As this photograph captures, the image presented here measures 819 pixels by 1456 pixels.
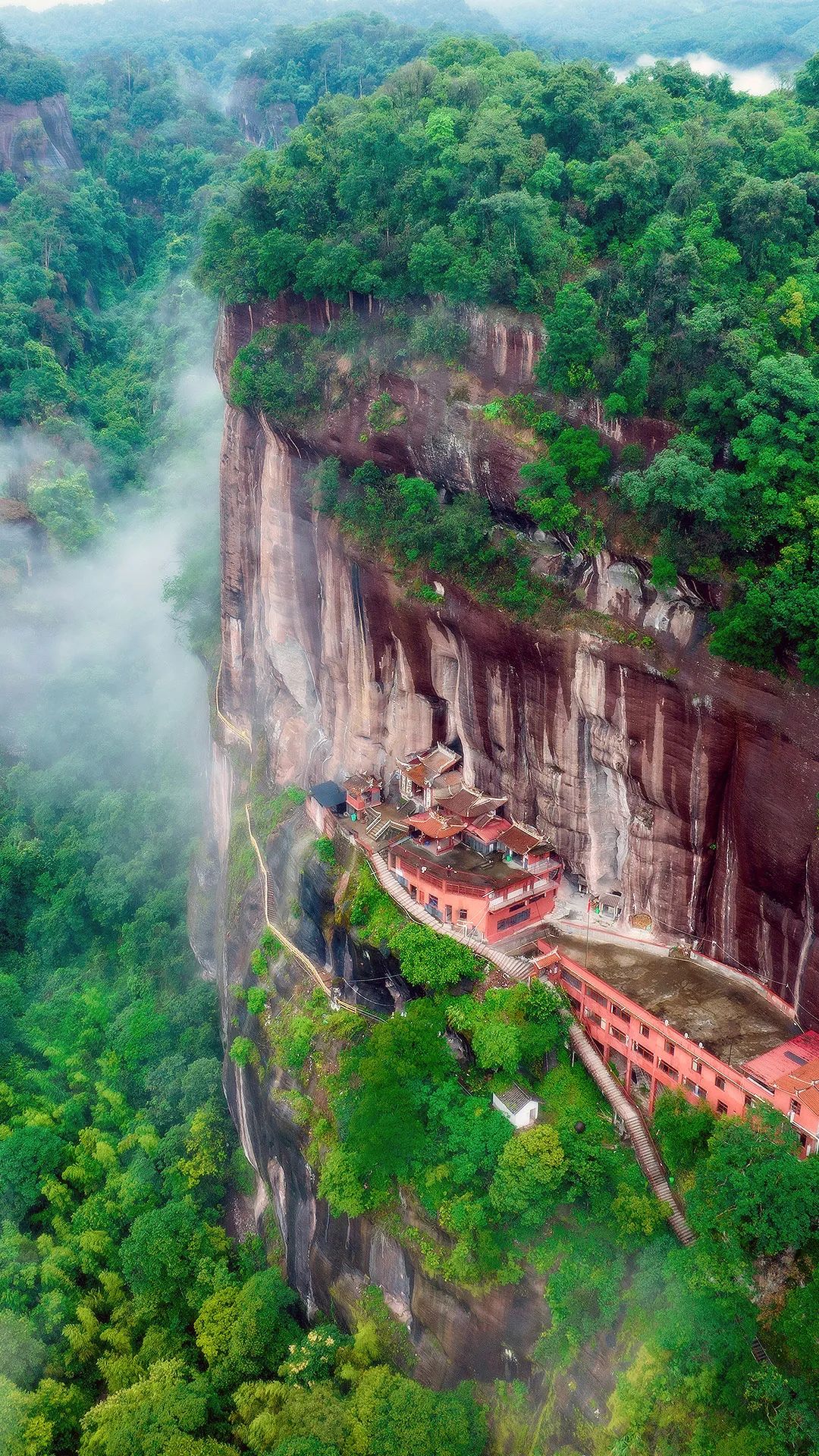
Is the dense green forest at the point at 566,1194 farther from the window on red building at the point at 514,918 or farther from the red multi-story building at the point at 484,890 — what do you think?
the window on red building at the point at 514,918

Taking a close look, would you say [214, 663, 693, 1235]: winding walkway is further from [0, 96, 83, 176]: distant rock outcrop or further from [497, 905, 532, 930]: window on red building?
[0, 96, 83, 176]: distant rock outcrop

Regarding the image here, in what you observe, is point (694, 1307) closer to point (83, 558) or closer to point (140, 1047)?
point (140, 1047)

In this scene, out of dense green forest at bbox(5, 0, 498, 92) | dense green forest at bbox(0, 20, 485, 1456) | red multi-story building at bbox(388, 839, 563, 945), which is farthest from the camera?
dense green forest at bbox(5, 0, 498, 92)

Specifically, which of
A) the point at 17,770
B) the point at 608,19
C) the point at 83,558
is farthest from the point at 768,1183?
the point at 608,19

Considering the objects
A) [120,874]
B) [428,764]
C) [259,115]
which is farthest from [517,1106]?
[259,115]

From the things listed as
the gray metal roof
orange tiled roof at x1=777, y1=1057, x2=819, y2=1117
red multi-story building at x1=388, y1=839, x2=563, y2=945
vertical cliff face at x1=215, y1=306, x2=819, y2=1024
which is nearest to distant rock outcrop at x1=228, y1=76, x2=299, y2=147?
vertical cliff face at x1=215, y1=306, x2=819, y2=1024

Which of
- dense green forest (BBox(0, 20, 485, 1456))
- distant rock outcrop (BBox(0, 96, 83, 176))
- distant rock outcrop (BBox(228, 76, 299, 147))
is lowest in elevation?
dense green forest (BBox(0, 20, 485, 1456))
